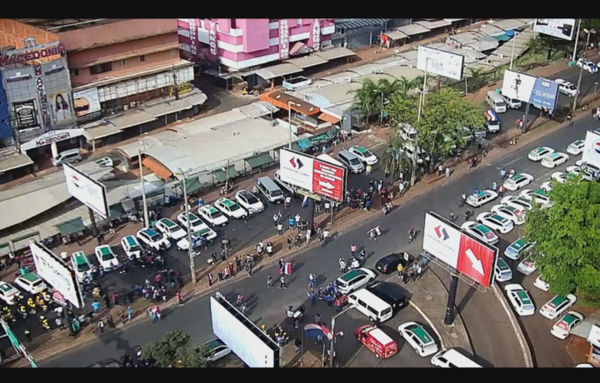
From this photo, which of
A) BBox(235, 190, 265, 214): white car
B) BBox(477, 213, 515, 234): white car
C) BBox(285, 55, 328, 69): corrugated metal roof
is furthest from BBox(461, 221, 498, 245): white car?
BBox(285, 55, 328, 69): corrugated metal roof

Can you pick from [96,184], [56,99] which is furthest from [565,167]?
[56,99]

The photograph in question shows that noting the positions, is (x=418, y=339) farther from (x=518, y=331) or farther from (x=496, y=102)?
(x=496, y=102)

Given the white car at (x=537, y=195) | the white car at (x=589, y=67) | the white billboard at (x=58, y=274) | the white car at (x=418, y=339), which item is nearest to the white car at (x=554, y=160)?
the white car at (x=537, y=195)

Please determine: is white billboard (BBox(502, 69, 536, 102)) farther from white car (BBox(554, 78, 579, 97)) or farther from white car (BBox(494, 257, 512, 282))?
white car (BBox(494, 257, 512, 282))

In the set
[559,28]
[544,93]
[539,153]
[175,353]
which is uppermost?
[559,28]

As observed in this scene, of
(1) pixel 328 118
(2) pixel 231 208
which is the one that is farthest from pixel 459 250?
(1) pixel 328 118
